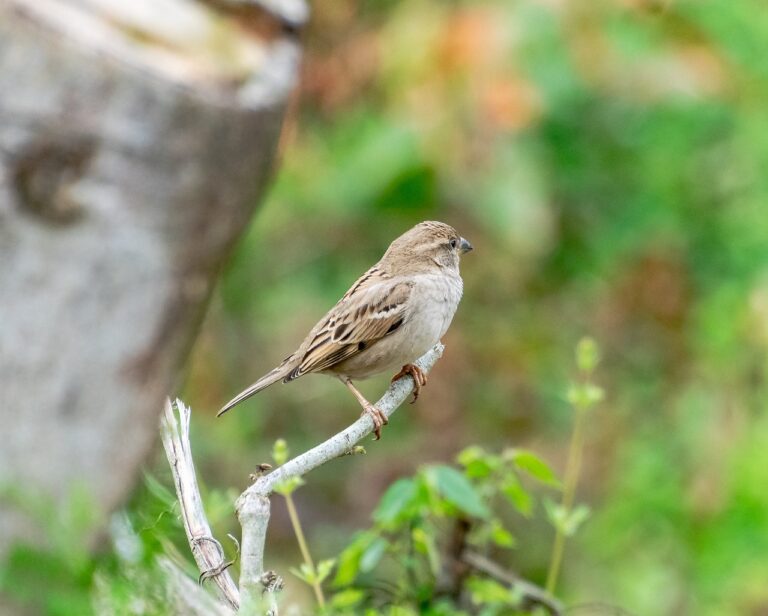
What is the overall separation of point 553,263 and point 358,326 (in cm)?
252

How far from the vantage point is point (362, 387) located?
6422mm

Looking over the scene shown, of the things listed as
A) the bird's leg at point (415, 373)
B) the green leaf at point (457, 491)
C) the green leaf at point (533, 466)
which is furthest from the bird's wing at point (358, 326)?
the green leaf at point (457, 491)

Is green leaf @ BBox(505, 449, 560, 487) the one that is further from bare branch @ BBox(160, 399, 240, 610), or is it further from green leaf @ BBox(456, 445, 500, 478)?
bare branch @ BBox(160, 399, 240, 610)

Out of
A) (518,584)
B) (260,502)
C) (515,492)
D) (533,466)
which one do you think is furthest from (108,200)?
(518,584)

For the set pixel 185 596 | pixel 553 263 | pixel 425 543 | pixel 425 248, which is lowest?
pixel 553 263

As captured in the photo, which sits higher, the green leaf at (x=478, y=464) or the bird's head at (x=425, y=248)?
the bird's head at (x=425, y=248)

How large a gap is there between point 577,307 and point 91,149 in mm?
5663

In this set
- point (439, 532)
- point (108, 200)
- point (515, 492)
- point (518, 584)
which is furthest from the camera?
point (439, 532)

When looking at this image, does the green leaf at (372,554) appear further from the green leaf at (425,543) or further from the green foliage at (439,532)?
the green leaf at (425,543)

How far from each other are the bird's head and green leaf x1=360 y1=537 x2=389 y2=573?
1840mm

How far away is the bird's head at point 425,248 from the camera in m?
4.46

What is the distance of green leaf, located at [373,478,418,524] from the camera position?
2.61 m

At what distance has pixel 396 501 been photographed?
265 cm

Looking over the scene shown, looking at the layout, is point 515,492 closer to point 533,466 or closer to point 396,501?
point 533,466
